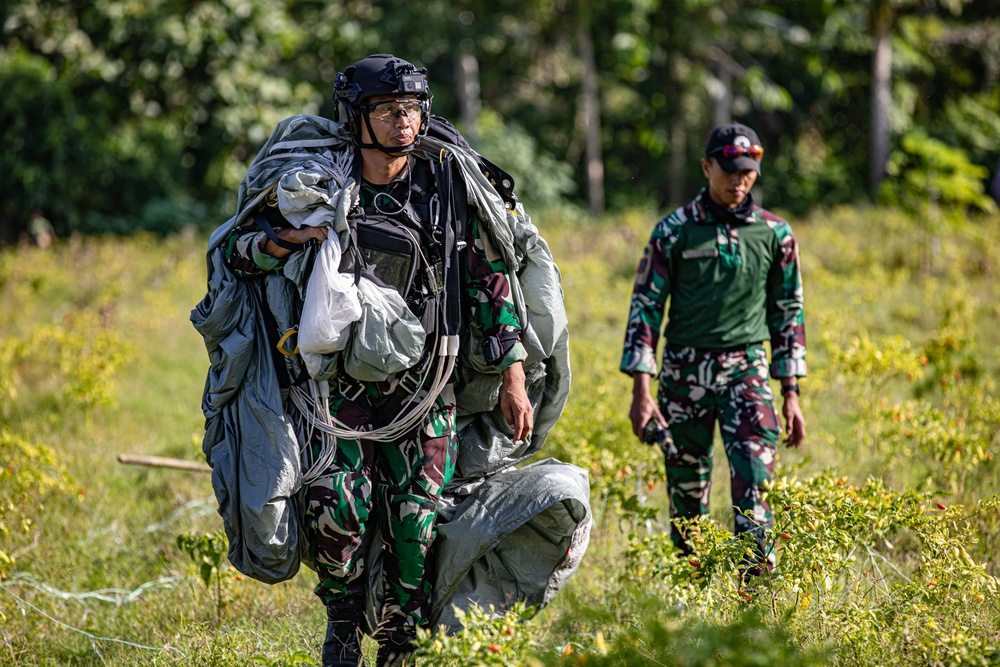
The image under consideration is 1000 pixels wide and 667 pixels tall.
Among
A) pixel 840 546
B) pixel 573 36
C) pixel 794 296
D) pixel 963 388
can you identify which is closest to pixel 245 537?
pixel 840 546

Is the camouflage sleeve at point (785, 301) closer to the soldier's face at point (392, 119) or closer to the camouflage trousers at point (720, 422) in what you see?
the camouflage trousers at point (720, 422)

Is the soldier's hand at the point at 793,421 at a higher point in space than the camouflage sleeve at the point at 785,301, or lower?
lower

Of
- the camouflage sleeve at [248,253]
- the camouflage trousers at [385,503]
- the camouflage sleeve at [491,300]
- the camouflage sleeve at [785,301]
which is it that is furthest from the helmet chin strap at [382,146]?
the camouflage sleeve at [785,301]

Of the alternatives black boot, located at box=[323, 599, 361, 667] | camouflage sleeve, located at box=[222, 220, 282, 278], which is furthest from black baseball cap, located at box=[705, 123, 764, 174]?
black boot, located at box=[323, 599, 361, 667]

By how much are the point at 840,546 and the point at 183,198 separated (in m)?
17.2

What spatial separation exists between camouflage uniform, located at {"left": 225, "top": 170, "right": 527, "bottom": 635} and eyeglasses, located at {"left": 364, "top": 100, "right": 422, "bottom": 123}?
273 millimetres

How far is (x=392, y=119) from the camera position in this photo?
365cm

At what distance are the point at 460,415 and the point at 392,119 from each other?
3.88 ft

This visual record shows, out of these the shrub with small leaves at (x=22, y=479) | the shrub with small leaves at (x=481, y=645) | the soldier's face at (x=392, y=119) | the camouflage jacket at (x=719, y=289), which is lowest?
the shrub with small leaves at (x=22, y=479)

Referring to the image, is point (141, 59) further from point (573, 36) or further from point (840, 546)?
point (840, 546)

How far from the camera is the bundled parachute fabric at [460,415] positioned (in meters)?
3.61

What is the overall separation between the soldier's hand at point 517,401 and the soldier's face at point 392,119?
0.92 metres

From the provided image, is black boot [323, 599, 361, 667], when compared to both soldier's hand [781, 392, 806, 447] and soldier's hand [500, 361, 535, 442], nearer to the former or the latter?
soldier's hand [500, 361, 535, 442]

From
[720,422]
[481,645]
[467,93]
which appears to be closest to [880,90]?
[467,93]
